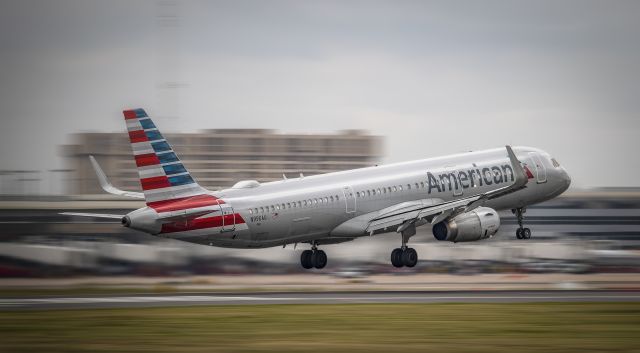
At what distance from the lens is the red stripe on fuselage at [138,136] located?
6719 centimetres

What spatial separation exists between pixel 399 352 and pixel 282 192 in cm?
2717

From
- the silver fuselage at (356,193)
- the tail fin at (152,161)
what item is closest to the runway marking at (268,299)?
the silver fuselage at (356,193)

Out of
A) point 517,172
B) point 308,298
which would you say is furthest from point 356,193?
point 517,172

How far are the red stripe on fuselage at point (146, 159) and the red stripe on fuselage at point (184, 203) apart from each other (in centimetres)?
224

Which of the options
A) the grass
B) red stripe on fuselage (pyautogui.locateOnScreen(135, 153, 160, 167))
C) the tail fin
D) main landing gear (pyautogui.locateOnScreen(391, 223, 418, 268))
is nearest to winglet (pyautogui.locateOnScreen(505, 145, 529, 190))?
main landing gear (pyautogui.locateOnScreen(391, 223, 418, 268))

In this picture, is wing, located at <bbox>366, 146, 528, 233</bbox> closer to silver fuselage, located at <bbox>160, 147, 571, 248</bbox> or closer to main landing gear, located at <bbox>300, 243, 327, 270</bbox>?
silver fuselage, located at <bbox>160, 147, 571, 248</bbox>

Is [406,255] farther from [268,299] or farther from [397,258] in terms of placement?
[268,299]

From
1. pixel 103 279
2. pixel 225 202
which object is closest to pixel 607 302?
pixel 225 202

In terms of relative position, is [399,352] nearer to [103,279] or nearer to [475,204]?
[475,204]

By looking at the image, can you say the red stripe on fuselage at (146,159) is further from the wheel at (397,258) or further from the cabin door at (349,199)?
the wheel at (397,258)

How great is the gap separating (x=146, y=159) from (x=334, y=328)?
18601 mm

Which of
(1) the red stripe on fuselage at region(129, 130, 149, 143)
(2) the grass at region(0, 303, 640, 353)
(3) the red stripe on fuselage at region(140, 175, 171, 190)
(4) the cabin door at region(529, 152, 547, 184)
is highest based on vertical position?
(1) the red stripe on fuselage at region(129, 130, 149, 143)

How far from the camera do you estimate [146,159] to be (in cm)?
6731

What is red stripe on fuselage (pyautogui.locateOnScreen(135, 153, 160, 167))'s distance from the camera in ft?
220
